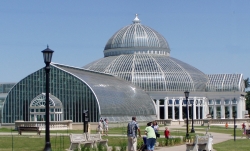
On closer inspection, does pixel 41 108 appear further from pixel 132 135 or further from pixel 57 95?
pixel 132 135

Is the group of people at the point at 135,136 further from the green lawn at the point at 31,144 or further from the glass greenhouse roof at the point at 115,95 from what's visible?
the glass greenhouse roof at the point at 115,95

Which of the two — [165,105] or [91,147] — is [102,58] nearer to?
[165,105]

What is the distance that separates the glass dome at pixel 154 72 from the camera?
101m

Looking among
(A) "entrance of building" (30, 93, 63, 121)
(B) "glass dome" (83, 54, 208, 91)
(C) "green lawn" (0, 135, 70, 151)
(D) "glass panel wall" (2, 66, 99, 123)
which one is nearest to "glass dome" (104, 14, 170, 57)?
(B) "glass dome" (83, 54, 208, 91)

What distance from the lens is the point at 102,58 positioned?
4365 inches

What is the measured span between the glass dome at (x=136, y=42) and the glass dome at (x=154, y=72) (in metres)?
2.66

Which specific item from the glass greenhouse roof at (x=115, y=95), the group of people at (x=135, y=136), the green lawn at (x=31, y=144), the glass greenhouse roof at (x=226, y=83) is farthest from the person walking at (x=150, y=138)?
the glass greenhouse roof at (x=226, y=83)

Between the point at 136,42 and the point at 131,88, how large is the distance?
18408mm

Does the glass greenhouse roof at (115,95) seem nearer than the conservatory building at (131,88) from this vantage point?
No

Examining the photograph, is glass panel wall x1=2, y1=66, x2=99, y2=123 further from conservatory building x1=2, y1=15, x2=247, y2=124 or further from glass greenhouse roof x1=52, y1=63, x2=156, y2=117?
glass greenhouse roof x1=52, y1=63, x2=156, y2=117

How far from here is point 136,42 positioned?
10938 cm

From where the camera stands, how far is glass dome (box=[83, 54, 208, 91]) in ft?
331

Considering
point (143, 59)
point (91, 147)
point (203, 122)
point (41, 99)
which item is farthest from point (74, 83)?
point (91, 147)

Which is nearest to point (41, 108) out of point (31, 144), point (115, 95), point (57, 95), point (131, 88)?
point (57, 95)
